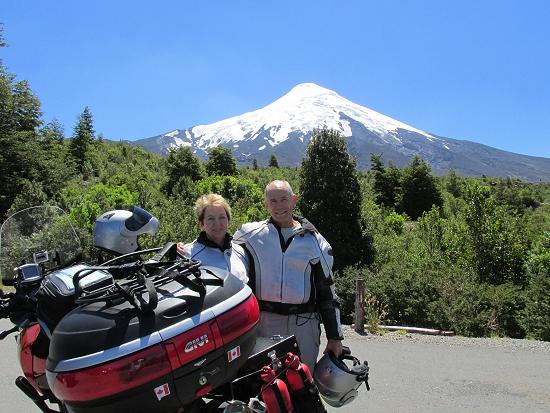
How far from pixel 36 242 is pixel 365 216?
18191mm

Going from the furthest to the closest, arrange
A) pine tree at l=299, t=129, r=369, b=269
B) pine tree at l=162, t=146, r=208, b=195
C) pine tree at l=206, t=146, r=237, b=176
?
1. pine tree at l=206, t=146, r=237, b=176
2. pine tree at l=162, t=146, r=208, b=195
3. pine tree at l=299, t=129, r=369, b=269

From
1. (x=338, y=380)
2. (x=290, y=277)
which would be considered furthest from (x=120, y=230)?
(x=338, y=380)

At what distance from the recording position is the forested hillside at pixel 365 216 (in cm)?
1158

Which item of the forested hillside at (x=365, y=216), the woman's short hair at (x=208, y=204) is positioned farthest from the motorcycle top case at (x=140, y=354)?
the forested hillside at (x=365, y=216)

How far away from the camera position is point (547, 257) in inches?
603

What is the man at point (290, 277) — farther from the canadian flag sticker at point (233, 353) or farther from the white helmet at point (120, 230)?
the canadian flag sticker at point (233, 353)

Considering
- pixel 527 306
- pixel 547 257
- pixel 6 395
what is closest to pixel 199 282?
pixel 6 395

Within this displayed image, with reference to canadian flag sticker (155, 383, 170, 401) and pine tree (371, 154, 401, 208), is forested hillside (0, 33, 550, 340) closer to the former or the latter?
pine tree (371, 154, 401, 208)

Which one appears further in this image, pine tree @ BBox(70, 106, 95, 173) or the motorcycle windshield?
pine tree @ BBox(70, 106, 95, 173)

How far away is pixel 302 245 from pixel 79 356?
1561 millimetres

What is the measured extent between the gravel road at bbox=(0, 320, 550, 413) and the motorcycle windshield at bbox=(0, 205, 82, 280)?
104 inches

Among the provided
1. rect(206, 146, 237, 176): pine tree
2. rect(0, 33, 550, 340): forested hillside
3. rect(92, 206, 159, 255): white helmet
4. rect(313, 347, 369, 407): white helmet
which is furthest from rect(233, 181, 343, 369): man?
rect(206, 146, 237, 176): pine tree

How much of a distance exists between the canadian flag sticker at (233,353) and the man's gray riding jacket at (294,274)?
958 millimetres

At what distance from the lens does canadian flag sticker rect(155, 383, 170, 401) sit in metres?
1.94
